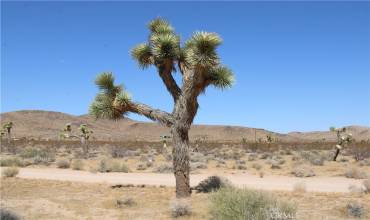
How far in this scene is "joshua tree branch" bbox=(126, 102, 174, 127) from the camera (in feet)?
51.1

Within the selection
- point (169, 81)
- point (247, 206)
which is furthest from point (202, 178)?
point (247, 206)

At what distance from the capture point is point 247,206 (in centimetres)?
991

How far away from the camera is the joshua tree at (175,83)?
14.4 meters

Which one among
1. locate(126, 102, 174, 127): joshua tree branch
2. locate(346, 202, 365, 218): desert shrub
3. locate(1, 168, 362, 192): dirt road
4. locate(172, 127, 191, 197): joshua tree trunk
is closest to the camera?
locate(346, 202, 365, 218): desert shrub

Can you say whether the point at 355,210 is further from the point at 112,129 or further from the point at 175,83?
the point at 112,129

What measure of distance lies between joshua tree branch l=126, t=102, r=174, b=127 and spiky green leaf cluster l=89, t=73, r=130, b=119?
0.30 meters

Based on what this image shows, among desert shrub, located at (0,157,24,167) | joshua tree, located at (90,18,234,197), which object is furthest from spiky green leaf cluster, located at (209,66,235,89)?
desert shrub, located at (0,157,24,167)

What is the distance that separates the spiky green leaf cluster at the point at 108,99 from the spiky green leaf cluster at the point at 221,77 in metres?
2.65

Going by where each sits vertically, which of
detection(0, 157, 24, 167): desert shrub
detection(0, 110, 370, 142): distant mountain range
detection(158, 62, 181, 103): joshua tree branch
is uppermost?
detection(0, 110, 370, 142): distant mountain range

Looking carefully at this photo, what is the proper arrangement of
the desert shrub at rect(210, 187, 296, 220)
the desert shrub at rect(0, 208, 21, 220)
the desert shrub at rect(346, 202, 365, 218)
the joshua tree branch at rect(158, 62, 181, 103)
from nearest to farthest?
the desert shrub at rect(210, 187, 296, 220) → the desert shrub at rect(0, 208, 21, 220) → the desert shrub at rect(346, 202, 365, 218) → the joshua tree branch at rect(158, 62, 181, 103)

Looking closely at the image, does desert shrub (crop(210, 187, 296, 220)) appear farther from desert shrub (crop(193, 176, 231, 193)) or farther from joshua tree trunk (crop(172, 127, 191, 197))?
desert shrub (crop(193, 176, 231, 193))

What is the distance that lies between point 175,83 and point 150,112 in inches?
47.3

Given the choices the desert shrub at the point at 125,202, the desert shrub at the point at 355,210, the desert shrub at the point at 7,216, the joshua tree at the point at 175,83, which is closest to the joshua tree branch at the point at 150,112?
the joshua tree at the point at 175,83

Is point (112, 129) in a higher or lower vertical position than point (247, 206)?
higher
